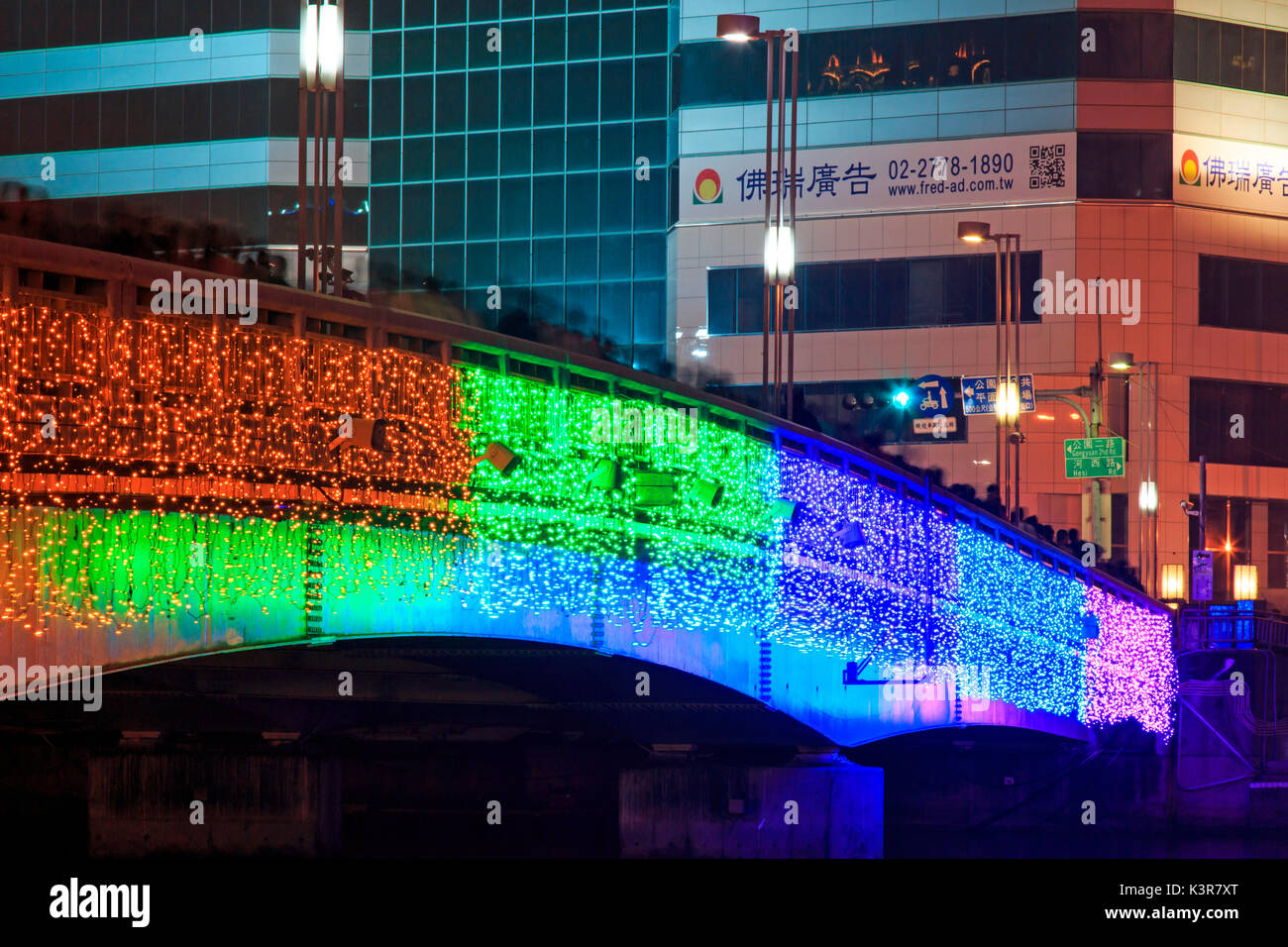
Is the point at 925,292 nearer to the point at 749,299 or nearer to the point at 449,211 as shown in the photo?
the point at 749,299

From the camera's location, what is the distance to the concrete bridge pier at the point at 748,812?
31.2 meters

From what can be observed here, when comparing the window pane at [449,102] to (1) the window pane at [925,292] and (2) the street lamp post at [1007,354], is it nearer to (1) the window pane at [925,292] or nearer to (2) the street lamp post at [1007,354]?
(1) the window pane at [925,292]

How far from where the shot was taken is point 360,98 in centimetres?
5816

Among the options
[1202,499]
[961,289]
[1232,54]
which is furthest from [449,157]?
[1202,499]

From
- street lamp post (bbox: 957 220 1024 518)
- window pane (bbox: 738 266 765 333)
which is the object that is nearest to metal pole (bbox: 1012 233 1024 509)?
street lamp post (bbox: 957 220 1024 518)

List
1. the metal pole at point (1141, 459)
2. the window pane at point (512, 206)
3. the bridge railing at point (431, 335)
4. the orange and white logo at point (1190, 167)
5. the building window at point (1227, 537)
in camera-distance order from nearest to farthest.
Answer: the bridge railing at point (431, 335)
the metal pole at point (1141, 459)
the orange and white logo at point (1190, 167)
the building window at point (1227, 537)
the window pane at point (512, 206)

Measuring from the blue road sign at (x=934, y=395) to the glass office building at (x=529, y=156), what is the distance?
30.1 feet

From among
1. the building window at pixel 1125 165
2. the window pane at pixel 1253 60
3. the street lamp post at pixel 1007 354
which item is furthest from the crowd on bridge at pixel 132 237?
the window pane at pixel 1253 60

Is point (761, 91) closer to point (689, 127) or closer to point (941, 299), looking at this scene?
point (689, 127)

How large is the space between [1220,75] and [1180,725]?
2301 centimetres
